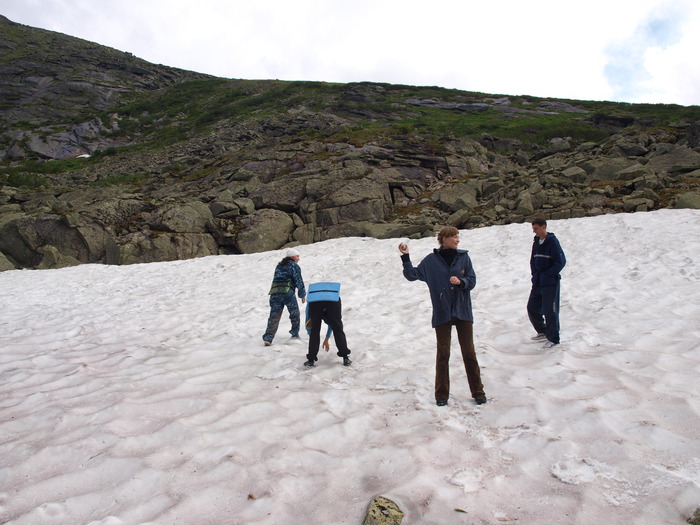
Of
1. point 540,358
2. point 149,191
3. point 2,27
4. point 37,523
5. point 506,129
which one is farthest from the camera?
point 2,27

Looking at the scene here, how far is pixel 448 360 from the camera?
212 inches

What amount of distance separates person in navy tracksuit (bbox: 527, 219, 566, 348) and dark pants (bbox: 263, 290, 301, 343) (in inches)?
214

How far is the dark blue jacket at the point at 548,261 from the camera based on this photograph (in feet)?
24.2

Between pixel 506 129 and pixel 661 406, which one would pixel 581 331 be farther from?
pixel 506 129

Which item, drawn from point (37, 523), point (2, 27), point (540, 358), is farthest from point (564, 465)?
point (2, 27)

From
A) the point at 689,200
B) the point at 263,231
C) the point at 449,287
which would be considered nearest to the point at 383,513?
the point at 449,287

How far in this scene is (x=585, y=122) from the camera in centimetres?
5444

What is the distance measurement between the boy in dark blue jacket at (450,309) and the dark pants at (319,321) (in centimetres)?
241

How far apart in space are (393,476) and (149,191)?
3947 centimetres

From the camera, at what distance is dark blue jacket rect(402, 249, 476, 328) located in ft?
17.6

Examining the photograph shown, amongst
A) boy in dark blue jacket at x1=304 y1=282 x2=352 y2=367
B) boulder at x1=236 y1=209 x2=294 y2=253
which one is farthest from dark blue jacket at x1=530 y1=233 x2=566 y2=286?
boulder at x1=236 y1=209 x2=294 y2=253

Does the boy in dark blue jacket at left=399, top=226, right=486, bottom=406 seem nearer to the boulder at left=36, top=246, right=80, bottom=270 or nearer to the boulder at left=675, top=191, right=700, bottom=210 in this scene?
the boulder at left=675, top=191, right=700, bottom=210

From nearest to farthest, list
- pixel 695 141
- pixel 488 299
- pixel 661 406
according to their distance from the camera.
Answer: pixel 661 406
pixel 488 299
pixel 695 141

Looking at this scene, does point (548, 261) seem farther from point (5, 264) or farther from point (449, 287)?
point (5, 264)
